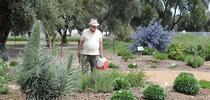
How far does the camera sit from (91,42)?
497 inches

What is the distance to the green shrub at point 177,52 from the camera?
25.9 meters

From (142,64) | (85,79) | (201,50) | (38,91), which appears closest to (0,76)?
(85,79)

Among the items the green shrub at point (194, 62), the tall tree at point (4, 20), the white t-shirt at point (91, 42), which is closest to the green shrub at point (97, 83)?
the white t-shirt at point (91, 42)

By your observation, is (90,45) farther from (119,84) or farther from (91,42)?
(119,84)

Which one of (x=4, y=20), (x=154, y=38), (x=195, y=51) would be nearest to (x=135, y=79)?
(x=195, y=51)

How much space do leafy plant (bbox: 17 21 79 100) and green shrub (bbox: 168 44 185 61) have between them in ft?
61.9

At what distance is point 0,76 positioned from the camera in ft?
35.9

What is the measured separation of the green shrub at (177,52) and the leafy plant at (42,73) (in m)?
18.9

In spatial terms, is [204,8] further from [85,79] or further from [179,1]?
[85,79]

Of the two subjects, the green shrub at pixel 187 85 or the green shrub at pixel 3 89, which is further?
the green shrub at pixel 187 85

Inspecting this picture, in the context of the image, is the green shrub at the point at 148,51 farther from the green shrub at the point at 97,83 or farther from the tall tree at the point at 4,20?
the green shrub at the point at 97,83

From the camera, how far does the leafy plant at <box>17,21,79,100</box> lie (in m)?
6.79

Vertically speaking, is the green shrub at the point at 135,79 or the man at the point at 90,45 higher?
the man at the point at 90,45

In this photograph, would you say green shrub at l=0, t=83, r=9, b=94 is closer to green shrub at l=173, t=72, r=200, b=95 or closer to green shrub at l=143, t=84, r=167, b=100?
green shrub at l=143, t=84, r=167, b=100
